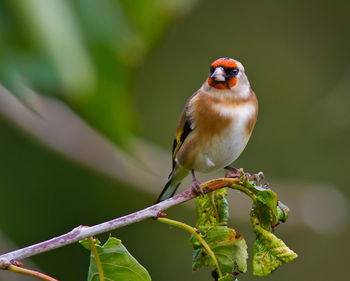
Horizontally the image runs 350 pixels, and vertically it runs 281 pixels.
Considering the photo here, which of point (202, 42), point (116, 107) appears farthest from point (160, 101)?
point (116, 107)

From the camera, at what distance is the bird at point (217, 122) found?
3115 millimetres

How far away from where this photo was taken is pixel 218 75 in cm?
319

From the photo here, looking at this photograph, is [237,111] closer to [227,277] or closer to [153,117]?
[227,277]

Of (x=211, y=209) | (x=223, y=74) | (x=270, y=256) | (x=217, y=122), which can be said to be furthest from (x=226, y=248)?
(x=223, y=74)

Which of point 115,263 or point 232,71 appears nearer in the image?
point 115,263

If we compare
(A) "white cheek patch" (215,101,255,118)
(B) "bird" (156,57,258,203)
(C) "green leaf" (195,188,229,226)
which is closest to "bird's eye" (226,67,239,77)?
(B) "bird" (156,57,258,203)

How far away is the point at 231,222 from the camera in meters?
7.32

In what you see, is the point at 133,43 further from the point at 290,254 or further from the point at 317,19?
the point at 317,19

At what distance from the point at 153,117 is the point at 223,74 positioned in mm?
5405

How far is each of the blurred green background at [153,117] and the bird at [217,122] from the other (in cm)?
22

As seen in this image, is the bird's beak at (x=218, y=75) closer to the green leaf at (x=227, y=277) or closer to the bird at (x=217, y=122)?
the bird at (x=217, y=122)

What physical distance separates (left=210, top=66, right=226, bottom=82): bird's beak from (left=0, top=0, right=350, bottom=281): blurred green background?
1.11 ft

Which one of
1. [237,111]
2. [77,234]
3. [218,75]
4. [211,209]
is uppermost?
[218,75]

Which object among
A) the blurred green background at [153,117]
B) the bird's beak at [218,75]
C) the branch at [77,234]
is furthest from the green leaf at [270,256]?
the bird's beak at [218,75]
